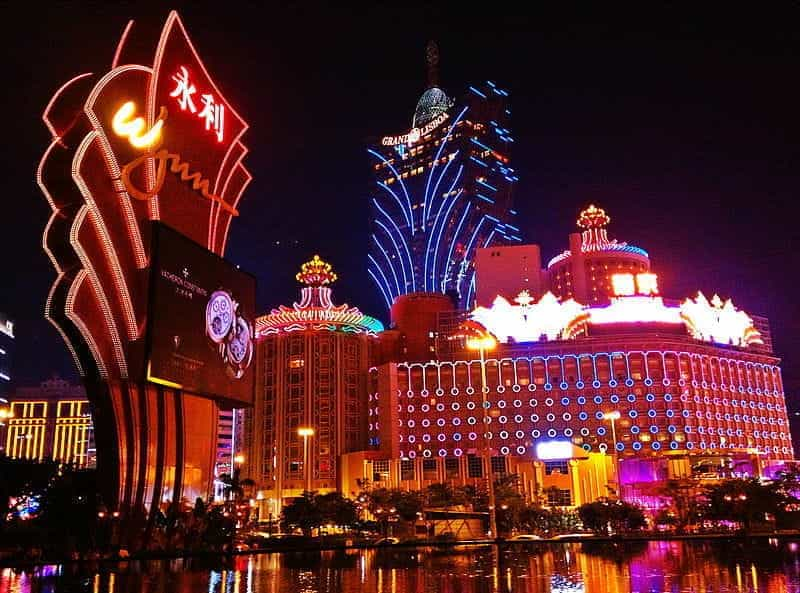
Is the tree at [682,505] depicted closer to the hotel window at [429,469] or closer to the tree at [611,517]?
the tree at [611,517]

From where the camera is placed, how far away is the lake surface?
26.6 metres

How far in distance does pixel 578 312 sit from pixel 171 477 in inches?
3632

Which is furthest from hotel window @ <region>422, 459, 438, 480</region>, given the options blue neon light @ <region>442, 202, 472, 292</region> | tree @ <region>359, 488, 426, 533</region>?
blue neon light @ <region>442, 202, 472, 292</region>

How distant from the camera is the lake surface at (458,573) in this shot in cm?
2659

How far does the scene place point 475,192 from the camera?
198m

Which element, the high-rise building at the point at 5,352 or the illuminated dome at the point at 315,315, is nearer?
the illuminated dome at the point at 315,315

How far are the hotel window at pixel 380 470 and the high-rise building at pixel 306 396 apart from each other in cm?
692

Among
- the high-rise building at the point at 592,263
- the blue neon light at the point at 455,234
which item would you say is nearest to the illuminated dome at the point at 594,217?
the high-rise building at the point at 592,263

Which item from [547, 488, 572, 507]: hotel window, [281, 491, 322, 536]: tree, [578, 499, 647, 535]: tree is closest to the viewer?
[578, 499, 647, 535]: tree

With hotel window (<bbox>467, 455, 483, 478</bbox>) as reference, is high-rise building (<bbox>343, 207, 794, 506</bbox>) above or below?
above

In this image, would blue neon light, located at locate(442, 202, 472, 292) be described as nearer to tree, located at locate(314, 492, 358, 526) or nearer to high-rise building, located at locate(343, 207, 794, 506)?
high-rise building, located at locate(343, 207, 794, 506)

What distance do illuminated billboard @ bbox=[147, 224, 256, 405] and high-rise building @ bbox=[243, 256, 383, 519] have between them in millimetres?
68897

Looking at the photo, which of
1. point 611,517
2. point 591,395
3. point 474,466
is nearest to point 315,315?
point 474,466

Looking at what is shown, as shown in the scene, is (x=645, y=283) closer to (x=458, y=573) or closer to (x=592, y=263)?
(x=592, y=263)
